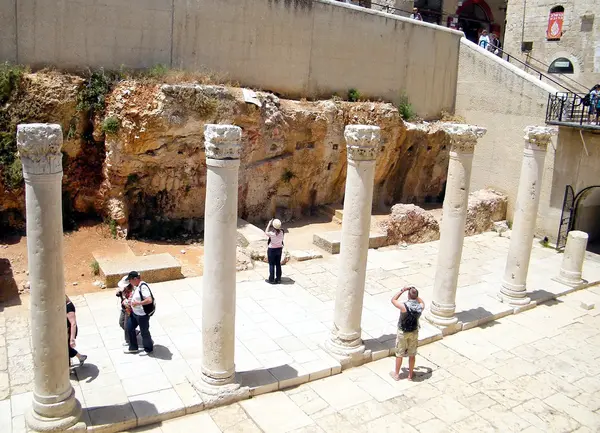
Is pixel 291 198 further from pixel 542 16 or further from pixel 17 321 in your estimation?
pixel 542 16

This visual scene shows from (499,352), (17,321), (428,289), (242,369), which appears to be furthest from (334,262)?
(17,321)

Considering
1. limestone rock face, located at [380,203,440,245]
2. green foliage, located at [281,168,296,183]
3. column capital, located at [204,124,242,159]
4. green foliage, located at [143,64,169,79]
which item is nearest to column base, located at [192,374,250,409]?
column capital, located at [204,124,242,159]

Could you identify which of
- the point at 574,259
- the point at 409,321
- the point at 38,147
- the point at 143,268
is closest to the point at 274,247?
the point at 143,268

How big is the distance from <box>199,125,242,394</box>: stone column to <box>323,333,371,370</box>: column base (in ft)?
6.64

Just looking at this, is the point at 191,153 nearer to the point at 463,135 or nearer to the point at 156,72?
the point at 156,72

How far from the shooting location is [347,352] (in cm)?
958

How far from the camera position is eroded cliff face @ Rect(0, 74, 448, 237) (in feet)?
47.6

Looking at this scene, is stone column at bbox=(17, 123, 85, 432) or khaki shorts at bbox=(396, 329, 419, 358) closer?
stone column at bbox=(17, 123, 85, 432)

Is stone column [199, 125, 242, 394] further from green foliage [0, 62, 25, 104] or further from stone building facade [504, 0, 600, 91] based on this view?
stone building facade [504, 0, 600, 91]

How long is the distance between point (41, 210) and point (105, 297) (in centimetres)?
536

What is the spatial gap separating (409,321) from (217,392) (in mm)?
3226

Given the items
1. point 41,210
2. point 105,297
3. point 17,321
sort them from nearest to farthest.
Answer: point 41,210 → point 17,321 → point 105,297

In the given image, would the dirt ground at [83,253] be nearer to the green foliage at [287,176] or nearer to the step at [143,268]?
the step at [143,268]

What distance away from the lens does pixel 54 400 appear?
705 cm
